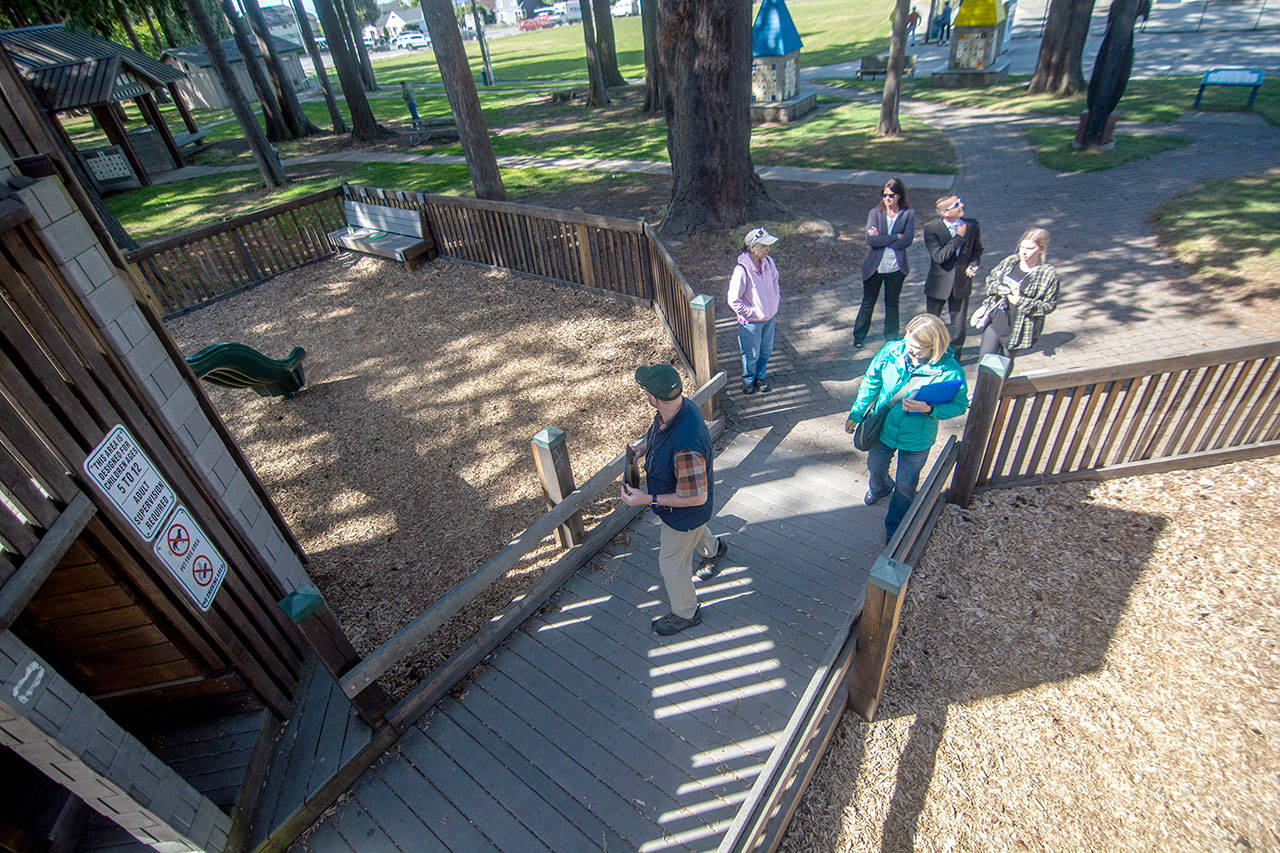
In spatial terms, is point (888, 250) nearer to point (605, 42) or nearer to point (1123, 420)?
point (1123, 420)

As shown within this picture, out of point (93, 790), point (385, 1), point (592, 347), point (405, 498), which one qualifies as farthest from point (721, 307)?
point (385, 1)

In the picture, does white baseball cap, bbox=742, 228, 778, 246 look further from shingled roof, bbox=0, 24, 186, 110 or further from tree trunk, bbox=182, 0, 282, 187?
shingled roof, bbox=0, 24, 186, 110

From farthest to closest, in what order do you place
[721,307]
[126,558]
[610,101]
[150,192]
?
[610,101]
[150,192]
[721,307]
[126,558]

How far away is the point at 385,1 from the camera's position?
456ft

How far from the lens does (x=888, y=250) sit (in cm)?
670

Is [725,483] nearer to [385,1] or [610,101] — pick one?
[610,101]

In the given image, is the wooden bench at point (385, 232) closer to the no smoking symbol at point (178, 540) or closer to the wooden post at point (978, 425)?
the no smoking symbol at point (178, 540)

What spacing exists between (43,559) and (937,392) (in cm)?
465

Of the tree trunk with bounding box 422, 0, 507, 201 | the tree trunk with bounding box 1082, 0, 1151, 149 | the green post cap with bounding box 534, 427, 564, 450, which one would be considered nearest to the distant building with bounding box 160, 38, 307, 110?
the tree trunk with bounding box 422, 0, 507, 201

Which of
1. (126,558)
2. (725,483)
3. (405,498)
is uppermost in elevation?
(126,558)

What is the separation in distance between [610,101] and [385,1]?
149842 millimetres

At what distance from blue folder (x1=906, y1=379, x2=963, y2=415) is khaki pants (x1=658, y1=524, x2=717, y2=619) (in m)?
1.66

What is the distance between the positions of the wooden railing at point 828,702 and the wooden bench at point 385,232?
10701mm

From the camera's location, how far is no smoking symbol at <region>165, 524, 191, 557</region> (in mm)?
3363
